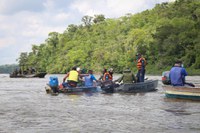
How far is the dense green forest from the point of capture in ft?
296

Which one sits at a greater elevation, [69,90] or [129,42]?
[129,42]

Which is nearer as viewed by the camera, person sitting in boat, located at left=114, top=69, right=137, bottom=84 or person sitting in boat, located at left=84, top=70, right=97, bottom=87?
person sitting in boat, located at left=114, top=69, right=137, bottom=84

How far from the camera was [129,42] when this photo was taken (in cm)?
10825

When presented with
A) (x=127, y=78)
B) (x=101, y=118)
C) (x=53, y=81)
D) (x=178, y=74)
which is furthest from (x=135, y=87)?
(x=101, y=118)

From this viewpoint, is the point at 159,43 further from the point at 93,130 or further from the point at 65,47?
the point at 93,130

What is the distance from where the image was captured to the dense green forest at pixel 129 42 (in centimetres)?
9012

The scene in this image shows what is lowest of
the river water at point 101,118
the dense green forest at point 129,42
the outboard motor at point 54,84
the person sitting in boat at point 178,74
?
the river water at point 101,118

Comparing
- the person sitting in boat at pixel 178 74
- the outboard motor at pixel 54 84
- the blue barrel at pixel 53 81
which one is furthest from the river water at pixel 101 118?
the outboard motor at pixel 54 84

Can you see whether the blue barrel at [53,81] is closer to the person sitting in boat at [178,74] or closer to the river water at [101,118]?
the river water at [101,118]

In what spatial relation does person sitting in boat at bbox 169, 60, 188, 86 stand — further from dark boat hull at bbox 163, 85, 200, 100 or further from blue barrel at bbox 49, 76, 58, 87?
blue barrel at bbox 49, 76, 58, 87

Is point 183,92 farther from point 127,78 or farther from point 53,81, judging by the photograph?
point 53,81

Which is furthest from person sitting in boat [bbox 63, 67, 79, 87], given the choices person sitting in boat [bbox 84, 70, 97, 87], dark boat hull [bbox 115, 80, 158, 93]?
dark boat hull [bbox 115, 80, 158, 93]

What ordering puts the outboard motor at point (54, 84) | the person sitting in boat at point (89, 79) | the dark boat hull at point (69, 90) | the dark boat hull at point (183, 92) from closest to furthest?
1. the dark boat hull at point (183, 92)
2. the outboard motor at point (54, 84)
3. the dark boat hull at point (69, 90)
4. the person sitting in boat at point (89, 79)

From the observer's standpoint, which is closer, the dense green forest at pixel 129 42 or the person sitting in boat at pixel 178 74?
the person sitting in boat at pixel 178 74
